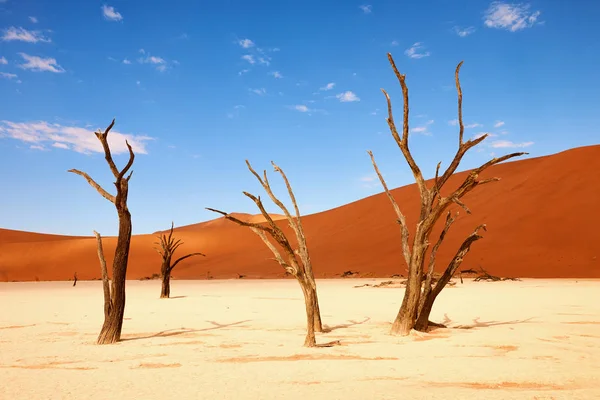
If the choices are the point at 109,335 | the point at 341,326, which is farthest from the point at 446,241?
the point at 109,335

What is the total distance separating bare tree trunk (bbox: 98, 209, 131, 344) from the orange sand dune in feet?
80.7

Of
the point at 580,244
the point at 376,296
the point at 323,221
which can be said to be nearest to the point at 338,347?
the point at 376,296

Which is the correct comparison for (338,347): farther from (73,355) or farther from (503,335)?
(73,355)

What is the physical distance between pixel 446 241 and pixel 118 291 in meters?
31.0

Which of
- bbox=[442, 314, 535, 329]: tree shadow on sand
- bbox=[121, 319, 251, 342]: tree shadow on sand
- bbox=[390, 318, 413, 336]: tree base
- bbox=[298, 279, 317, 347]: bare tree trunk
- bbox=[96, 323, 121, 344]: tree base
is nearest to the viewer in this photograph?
bbox=[298, 279, 317, 347]: bare tree trunk

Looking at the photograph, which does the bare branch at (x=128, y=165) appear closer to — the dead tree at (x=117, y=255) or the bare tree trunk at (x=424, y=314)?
the dead tree at (x=117, y=255)

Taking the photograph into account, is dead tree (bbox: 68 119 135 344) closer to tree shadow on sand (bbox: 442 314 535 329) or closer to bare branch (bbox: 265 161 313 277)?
bare branch (bbox: 265 161 313 277)

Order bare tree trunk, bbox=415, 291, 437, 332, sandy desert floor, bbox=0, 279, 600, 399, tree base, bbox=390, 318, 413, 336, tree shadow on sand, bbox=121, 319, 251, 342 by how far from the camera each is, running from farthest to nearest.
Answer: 1. tree shadow on sand, bbox=121, 319, 251, 342
2. bare tree trunk, bbox=415, 291, 437, 332
3. tree base, bbox=390, 318, 413, 336
4. sandy desert floor, bbox=0, 279, 600, 399

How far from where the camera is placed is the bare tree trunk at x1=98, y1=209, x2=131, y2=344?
27.9ft

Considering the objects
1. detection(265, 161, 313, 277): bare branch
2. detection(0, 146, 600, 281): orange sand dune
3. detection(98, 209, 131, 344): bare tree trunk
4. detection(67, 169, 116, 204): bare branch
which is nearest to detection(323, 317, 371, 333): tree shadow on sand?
detection(265, 161, 313, 277): bare branch

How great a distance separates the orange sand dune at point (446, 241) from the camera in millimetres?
30953

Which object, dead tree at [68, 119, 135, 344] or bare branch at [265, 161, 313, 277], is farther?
bare branch at [265, 161, 313, 277]

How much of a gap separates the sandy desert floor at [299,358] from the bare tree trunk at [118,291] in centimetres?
34

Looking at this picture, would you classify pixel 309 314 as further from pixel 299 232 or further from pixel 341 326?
pixel 341 326
